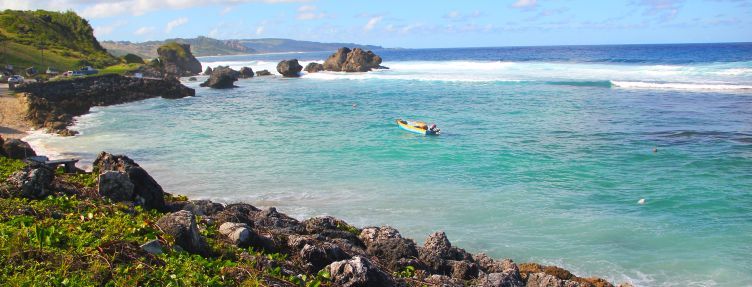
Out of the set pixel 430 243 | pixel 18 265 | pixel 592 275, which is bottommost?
pixel 592 275

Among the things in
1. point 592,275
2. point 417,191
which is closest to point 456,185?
point 417,191

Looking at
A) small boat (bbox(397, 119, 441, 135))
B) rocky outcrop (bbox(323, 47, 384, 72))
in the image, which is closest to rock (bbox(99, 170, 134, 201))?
small boat (bbox(397, 119, 441, 135))

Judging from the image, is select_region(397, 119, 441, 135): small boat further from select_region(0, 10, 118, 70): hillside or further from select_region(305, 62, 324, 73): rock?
select_region(305, 62, 324, 73): rock

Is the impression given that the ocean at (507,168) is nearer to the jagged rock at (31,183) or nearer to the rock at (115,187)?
the rock at (115,187)

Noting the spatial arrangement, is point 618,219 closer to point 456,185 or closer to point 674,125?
point 456,185

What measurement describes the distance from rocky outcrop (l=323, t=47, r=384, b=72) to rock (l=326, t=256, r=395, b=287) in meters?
78.9

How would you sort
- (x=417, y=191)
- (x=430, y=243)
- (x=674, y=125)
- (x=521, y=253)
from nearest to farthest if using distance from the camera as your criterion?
(x=430, y=243), (x=521, y=253), (x=417, y=191), (x=674, y=125)

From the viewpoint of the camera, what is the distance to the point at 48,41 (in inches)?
2394

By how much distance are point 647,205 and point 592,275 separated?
5.36 metres

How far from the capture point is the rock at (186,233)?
22.0 ft

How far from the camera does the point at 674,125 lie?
28.5 m

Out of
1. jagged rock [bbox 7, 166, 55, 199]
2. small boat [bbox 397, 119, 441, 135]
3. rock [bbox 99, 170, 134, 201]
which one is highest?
jagged rock [bbox 7, 166, 55, 199]

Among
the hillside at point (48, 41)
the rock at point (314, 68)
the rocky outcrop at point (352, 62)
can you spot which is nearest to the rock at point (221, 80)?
the hillside at point (48, 41)

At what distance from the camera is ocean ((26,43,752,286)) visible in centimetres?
1279
